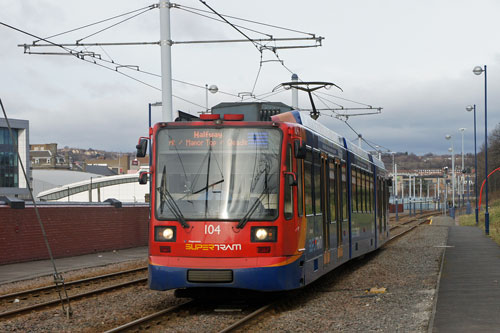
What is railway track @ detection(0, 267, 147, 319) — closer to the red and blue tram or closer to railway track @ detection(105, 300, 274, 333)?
the red and blue tram

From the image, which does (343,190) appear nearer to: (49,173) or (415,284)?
(415,284)

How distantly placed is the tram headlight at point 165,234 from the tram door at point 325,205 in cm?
355

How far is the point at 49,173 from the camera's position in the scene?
12688 cm

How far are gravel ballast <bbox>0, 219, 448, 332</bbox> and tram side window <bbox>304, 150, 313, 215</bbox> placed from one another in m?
1.63

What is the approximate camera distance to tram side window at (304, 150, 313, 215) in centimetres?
1258

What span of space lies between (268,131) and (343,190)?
5165 mm

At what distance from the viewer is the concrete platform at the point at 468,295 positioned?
972 centimetres

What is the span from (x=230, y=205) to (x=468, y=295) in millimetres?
4549

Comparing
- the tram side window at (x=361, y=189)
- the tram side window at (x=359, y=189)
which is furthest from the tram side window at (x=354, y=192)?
the tram side window at (x=361, y=189)

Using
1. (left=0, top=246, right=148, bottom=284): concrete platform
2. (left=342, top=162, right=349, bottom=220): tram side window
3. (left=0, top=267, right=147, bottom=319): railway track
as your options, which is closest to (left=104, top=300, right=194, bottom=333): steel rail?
(left=0, top=267, right=147, bottom=319): railway track

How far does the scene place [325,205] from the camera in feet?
46.8

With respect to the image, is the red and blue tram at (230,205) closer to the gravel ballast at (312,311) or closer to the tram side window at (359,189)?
the gravel ballast at (312,311)

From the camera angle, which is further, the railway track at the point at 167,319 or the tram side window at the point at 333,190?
the tram side window at the point at 333,190

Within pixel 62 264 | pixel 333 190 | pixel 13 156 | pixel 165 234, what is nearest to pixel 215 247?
pixel 165 234
